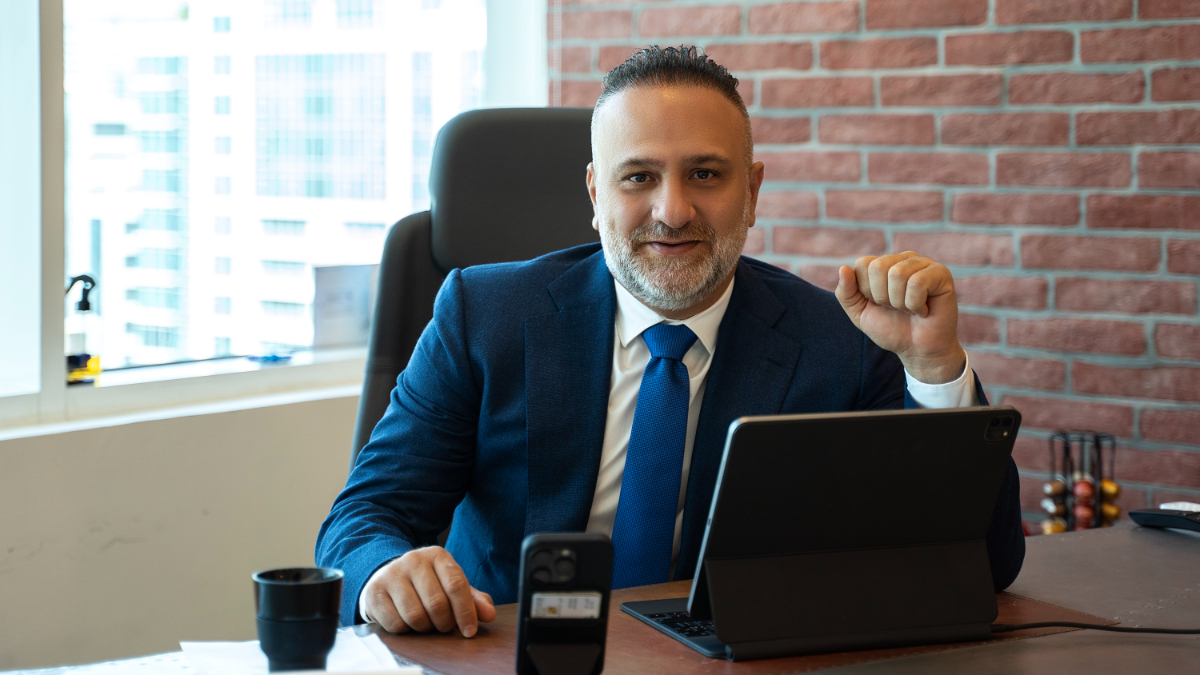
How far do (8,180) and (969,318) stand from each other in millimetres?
1923

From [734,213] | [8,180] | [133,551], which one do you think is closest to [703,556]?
[734,213]

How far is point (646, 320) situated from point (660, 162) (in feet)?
0.68

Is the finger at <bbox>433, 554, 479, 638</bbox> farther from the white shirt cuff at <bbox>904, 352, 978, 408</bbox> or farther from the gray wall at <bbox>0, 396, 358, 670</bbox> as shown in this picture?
the gray wall at <bbox>0, 396, 358, 670</bbox>

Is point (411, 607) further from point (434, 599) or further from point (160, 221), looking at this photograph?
point (160, 221)

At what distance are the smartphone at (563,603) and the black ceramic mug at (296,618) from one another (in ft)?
0.48

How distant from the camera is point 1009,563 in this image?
46.4 inches

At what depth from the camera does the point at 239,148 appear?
2.51 m

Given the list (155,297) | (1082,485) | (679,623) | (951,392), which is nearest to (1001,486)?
(951,392)

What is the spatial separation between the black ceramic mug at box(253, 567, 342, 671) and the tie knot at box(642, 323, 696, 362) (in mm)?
659

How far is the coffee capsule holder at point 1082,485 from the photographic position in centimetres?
216

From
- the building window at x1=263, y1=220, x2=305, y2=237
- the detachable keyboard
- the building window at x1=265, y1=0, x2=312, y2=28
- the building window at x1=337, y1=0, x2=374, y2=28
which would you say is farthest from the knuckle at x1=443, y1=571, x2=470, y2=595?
the building window at x1=337, y1=0, x2=374, y2=28

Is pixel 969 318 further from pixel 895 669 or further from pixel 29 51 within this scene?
pixel 29 51

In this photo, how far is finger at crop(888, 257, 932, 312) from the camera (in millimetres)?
1239

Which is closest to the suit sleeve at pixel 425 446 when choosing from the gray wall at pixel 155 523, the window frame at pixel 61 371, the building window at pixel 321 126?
the gray wall at pixel 155 523
